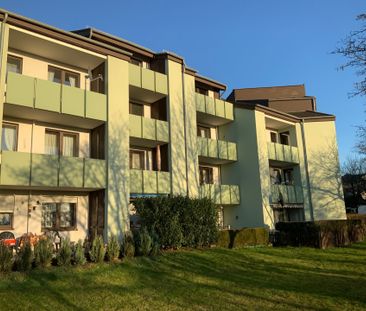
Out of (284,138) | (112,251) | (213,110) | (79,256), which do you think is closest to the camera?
(79,256)

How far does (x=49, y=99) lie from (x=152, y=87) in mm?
7080

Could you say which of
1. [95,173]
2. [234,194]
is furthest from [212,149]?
[95,173]

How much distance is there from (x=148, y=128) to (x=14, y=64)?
7.77m

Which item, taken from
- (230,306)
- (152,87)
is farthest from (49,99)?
(230,306)

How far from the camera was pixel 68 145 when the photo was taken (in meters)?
20.8

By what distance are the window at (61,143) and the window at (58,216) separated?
2.64 m

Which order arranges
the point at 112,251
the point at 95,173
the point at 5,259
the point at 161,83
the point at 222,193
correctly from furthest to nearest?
the point at 222,193, the point at 161,83, the point at 95,173, the point at 112,251, the point at 5,259

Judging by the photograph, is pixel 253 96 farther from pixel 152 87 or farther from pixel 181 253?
pixel 181 253

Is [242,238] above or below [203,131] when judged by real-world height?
below

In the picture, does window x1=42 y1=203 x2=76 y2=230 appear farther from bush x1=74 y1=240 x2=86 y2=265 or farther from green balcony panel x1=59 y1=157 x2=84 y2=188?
bush x1=74 y1=240 x2=86 y2=265

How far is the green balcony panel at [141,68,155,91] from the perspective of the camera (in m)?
23.5

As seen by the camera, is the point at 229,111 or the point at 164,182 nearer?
the point at 164,182

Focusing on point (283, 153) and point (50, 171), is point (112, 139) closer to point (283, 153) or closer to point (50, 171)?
point (50, 171)

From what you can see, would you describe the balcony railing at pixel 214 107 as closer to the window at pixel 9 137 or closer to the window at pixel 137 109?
the window at pixel 137 109
